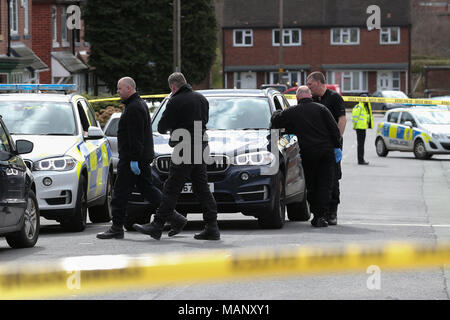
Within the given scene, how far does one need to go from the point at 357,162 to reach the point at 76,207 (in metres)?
18.4

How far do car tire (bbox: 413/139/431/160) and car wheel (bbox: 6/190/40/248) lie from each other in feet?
72.4

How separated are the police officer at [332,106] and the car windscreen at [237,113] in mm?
647

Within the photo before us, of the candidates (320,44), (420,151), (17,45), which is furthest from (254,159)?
(320,44)

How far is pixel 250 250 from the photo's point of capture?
36.3 ft

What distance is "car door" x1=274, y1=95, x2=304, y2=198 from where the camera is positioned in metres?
14.1

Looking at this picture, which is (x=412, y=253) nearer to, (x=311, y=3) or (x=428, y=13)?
(x=311, y=3)

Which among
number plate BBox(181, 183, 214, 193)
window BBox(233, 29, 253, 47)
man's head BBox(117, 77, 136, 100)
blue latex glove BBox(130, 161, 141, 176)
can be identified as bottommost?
number plate BBox(181, 183, 214, 193)

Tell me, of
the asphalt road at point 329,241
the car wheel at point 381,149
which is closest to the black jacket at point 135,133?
the asphalt road at point 329,241

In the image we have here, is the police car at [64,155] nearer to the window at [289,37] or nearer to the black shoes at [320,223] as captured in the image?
the black shoes at [320,223]

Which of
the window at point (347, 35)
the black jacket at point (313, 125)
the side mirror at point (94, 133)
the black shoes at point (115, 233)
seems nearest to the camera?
the black shoes at point (115, 233)

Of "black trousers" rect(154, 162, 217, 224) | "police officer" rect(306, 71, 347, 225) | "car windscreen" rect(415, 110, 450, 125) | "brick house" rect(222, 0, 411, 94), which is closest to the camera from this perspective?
"black trousers" rect(154, 162, 217, 224)

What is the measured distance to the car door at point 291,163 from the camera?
46.4 feet

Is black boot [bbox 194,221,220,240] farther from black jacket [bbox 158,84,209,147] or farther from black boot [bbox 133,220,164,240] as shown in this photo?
black jacket [bbox 158,84,209,147]

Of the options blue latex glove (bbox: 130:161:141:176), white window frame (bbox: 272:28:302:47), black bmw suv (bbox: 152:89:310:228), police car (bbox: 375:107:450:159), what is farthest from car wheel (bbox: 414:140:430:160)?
white window frame (bbox: 272:28:302:47)
